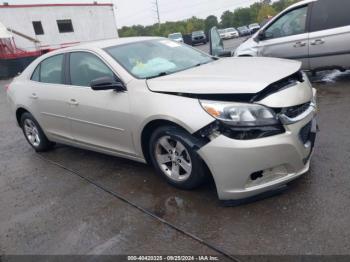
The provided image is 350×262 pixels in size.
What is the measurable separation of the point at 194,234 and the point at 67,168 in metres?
2.55

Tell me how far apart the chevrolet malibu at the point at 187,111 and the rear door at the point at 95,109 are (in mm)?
12

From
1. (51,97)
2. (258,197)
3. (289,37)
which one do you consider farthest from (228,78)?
(289,37)

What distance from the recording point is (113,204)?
11.9ft

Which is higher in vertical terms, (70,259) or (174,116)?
(174,116)

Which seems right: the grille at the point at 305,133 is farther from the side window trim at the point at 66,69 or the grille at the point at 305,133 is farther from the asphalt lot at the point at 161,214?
the side window trim at the point at 66,69

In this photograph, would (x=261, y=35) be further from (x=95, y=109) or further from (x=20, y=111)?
(x=20, y=111)

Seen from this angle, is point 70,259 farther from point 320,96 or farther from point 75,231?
point 320,96

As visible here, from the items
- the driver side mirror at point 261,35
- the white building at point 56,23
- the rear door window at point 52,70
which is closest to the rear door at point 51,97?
the rear door window at point 52,70

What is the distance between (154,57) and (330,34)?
4.02m

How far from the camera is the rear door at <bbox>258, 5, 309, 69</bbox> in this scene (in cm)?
692

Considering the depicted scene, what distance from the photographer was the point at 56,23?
3089 cm

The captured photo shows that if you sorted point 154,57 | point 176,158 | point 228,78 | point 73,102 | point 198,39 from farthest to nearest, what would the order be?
point 198,39 < point 73,102 < point 154,57 < point 176,158 < point 228,78

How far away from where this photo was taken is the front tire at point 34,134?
539 cm

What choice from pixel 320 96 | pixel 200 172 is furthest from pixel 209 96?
pixel 320 96
